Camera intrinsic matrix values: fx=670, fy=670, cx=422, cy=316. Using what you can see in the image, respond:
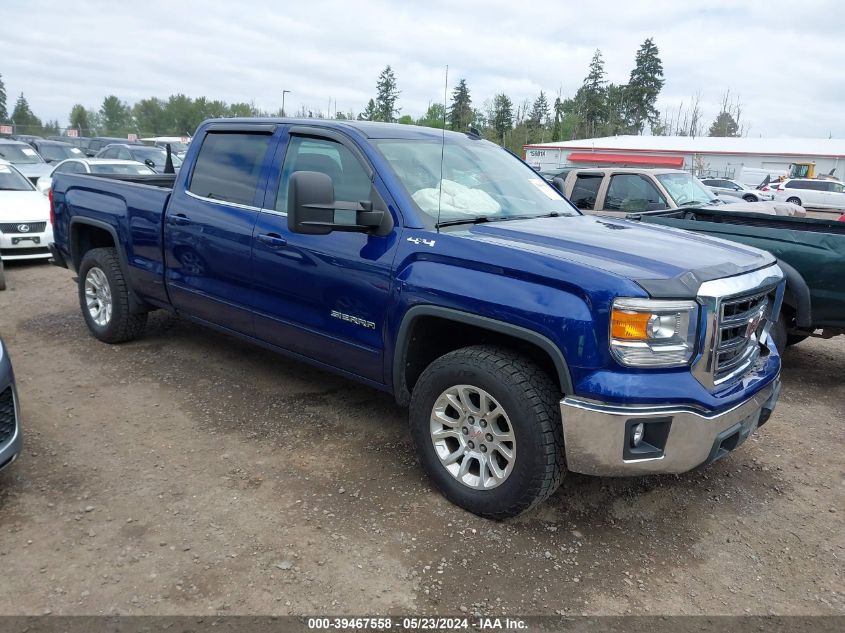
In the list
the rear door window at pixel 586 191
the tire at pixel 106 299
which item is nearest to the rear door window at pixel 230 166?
the tire at pixel 106 299

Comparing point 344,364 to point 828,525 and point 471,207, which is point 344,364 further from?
point 828,525

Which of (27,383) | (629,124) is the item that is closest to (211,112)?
(629,124)

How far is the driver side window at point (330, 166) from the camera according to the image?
391cm

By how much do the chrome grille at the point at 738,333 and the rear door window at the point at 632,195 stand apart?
5.44 metres

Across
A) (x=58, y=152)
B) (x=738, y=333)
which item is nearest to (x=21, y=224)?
(x=738, y=333)

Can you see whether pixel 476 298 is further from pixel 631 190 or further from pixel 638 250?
pixel 631 190

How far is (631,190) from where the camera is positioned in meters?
8.95

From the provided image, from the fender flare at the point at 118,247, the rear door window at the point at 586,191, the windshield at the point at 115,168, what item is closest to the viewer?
the fender flare at the point at 118,247

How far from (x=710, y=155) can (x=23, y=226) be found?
5295 cm

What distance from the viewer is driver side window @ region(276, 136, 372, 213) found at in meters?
3.91

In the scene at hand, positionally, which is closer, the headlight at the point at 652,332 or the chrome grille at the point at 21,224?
the headlight at the point at 652,332

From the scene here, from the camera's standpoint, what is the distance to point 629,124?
82500mm

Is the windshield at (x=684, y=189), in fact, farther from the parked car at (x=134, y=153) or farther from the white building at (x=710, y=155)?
the white building at (x=710, y=155)

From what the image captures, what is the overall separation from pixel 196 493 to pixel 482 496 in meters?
1.50
